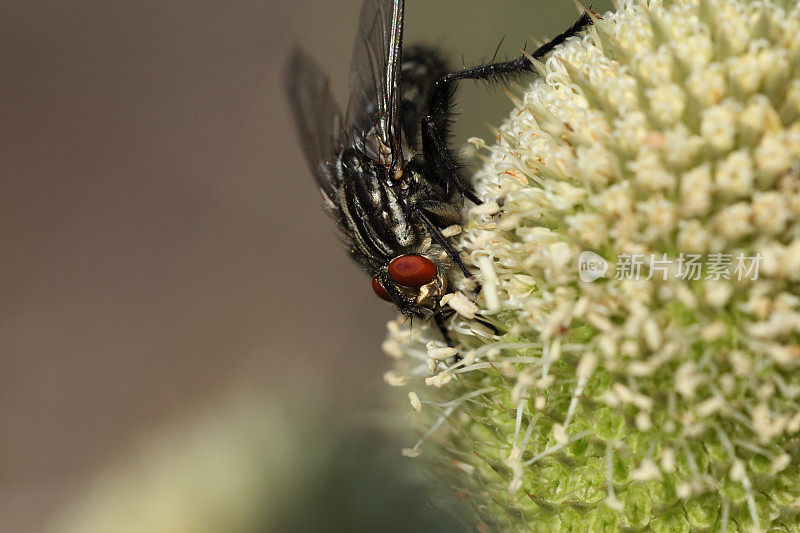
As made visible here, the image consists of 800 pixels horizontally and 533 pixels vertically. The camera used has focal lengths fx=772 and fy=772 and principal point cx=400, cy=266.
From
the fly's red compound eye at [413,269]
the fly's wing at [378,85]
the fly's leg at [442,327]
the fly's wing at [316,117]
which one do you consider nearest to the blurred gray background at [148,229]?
the fly's wing at [316,117]

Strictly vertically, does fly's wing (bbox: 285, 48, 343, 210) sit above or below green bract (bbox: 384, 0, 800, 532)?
above

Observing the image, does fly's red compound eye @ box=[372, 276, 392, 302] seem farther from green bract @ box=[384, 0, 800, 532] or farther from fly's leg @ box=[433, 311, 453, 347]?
green bract @ box=[384, 0, 800, 532]

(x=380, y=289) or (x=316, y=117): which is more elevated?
(x=316, y=117)

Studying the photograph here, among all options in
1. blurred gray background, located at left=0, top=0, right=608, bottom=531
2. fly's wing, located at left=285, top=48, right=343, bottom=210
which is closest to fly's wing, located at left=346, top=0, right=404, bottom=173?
fly's wing, located at left=285, top=48, right=343, bottom=210

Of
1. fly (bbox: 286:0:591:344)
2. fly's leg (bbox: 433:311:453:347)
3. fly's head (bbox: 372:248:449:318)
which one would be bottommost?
fly's leg (bbox: 433:311:453:347)

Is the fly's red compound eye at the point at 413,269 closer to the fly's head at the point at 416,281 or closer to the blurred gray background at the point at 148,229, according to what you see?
the fly's head at the point at 416,281

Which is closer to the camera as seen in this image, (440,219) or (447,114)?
(440,219)

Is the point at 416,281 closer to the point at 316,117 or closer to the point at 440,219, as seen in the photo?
the point at 440,219

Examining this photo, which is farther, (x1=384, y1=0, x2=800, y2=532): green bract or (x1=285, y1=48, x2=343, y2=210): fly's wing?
(x1=285, y1=48, x2=343, y2=210): fly's wing

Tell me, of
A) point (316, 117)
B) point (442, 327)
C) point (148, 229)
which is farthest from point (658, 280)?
point (148, 229)
